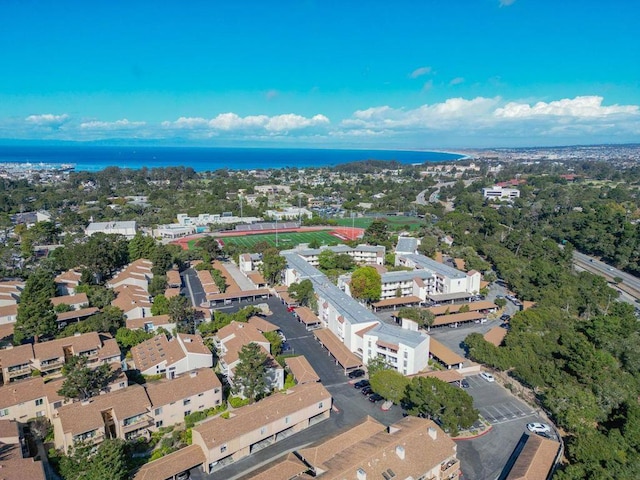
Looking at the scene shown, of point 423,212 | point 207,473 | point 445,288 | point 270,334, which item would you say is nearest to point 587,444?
point 207,473

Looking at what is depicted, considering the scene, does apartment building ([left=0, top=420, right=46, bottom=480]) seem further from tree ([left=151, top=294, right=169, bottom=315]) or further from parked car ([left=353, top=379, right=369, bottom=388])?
parked car ([left=353, top=379, right=369, bottom=388])

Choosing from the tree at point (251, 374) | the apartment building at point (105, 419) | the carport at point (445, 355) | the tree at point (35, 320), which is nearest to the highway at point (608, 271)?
the carport at point (445, 355)

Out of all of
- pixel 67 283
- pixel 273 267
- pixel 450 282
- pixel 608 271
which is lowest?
pixel 608 271

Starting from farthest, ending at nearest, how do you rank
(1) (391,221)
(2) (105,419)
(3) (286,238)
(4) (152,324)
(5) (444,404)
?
(1) (391,221) → (3) (286,238) → (4) (152,324) → (5) (444,404) → (2) (105,419)

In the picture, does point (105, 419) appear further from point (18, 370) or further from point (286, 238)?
point (286, 238)

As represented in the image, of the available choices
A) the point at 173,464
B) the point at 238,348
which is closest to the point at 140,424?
the point at 173,464

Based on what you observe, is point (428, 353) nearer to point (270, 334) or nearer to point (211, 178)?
point (270, 334)
